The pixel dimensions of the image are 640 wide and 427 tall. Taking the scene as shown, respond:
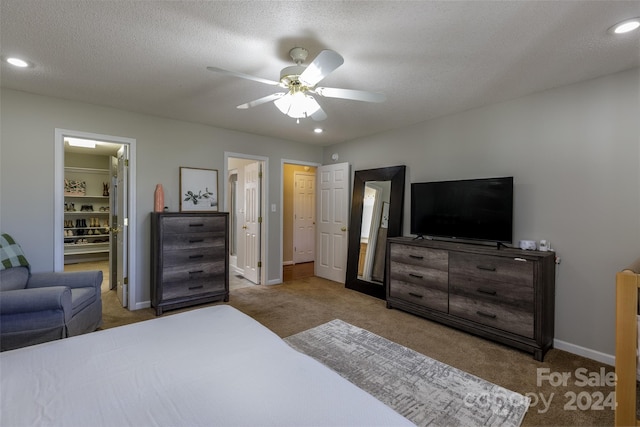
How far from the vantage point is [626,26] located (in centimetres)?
183

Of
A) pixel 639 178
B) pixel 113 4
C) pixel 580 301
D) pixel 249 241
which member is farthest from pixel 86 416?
pixel 249 241

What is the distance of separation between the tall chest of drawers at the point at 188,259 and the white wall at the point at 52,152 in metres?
0.44

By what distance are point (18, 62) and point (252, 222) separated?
323cm

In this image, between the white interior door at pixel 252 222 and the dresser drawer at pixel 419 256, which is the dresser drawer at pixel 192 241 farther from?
the dresser drawer at pixel 419 256

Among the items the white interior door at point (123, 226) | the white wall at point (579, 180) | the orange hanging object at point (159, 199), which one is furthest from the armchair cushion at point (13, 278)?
the white wall at point (579, 180)

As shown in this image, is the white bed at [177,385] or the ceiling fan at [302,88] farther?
the ceiling fan at [302,88]

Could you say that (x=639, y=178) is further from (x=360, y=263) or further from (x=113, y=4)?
(x=113, y=4)

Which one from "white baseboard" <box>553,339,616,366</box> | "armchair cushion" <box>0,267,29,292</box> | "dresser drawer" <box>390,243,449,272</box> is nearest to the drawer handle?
"dresser drawer" <box>390,243,449,272</box>

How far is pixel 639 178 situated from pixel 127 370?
12.1 ft

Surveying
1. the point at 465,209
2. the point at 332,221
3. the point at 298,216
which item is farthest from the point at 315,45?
the point at 298,216

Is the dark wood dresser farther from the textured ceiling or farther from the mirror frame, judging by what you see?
the textured ceiling

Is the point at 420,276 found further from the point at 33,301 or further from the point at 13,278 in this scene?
the point at 13,278

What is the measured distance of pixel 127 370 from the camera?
3.88 feet

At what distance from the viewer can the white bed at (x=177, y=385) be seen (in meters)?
0.92
